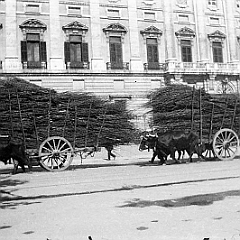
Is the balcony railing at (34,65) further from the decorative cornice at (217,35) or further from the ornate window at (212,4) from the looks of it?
the ornate window at (212,4)

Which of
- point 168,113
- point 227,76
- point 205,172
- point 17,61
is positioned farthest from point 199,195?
point 227,76

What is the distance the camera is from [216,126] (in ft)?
47.0

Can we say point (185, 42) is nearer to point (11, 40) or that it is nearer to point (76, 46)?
point (76, 46)

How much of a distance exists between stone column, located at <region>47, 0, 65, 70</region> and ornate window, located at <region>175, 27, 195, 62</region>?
10.7m

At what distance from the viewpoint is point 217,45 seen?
35.9 meters

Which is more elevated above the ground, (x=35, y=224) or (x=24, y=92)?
(x=24, y=92)

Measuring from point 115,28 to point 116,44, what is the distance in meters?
1.36

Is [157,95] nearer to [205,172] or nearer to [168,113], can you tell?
[168,113]

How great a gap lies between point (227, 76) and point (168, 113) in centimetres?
2328

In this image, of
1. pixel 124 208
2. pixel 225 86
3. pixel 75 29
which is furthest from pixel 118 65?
pixel 124 208

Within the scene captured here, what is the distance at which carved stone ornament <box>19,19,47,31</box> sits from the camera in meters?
30.5

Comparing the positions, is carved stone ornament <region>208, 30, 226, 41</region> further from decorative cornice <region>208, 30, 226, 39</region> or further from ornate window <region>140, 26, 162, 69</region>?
ornate window <region>140, 26, 162, 69</region>

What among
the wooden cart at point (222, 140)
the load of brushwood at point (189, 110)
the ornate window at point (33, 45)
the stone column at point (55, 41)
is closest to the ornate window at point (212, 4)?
the stone column at point (55, 41)

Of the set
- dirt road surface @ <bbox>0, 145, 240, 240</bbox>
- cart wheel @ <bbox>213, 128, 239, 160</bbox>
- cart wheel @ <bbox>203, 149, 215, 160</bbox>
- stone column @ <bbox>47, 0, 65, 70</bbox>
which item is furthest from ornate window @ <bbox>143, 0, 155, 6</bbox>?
dirt road surface @ <bbox>0, 145, 240, 240</bbox>
